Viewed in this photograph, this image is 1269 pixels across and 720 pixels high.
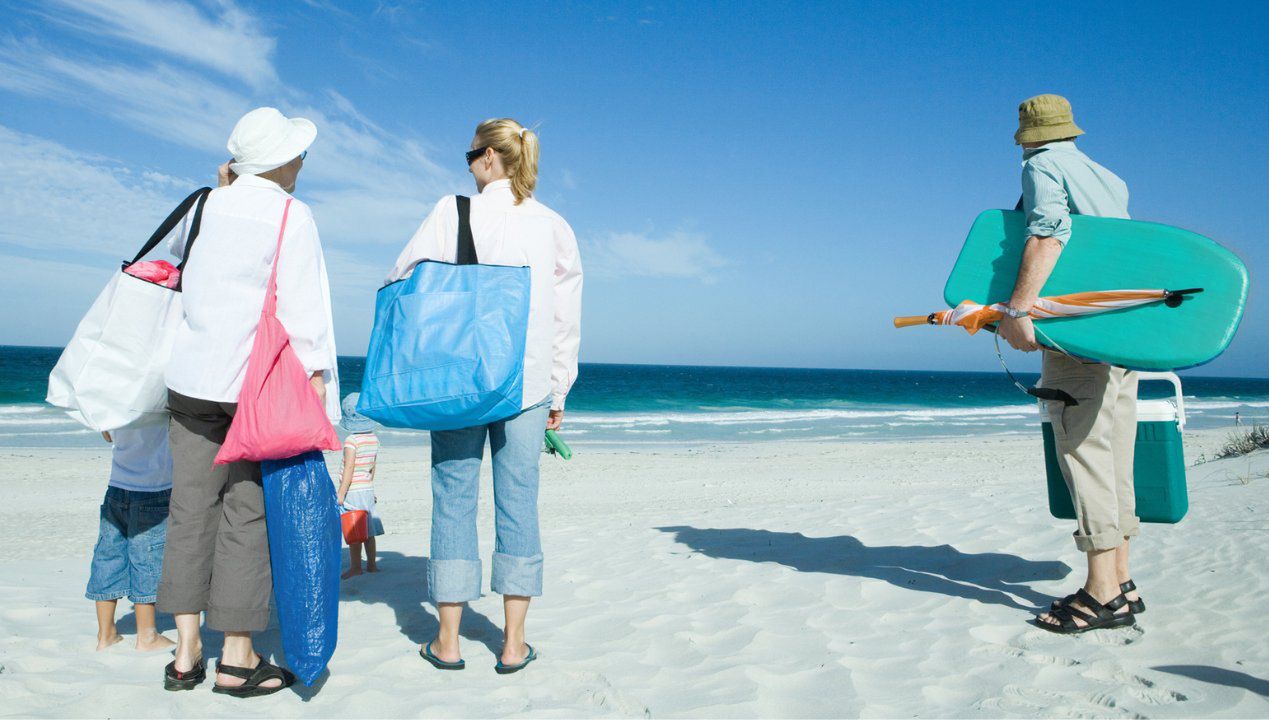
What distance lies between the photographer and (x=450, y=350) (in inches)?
100

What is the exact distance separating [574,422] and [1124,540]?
20.4 metres

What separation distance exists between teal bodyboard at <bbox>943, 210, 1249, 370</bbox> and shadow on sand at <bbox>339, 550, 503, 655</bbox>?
2374mm

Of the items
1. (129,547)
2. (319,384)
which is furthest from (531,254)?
(129,547)

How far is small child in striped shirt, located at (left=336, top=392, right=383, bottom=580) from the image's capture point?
4.61 m

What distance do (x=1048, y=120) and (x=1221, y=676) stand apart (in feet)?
6.82

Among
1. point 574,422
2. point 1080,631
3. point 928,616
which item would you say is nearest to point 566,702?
point 928,616

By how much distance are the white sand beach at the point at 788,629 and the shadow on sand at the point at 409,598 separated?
2 centimetres

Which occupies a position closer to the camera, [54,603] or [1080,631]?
[1080,631]

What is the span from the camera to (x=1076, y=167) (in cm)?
309

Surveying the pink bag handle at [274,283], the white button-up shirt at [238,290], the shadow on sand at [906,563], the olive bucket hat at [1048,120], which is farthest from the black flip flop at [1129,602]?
the pink bag handle at [274,283]

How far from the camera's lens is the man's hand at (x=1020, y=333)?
9.55 feet

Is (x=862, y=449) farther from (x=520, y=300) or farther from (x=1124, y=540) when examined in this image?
(x=520, y=300)

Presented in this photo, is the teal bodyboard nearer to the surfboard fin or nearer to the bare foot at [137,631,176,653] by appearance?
the surfboard fin

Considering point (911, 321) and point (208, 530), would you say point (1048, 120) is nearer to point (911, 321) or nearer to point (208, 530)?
point (911, 321)
